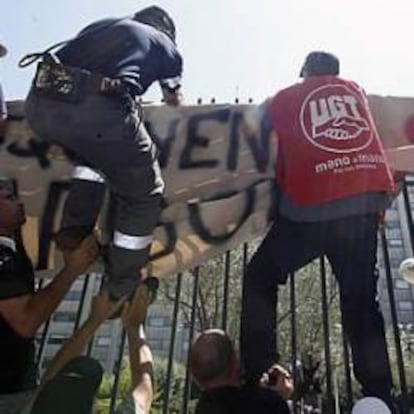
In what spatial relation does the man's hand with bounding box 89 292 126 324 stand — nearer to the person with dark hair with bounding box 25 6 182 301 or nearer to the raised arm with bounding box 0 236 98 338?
the person with dark hair with bounding box 25 6 182 301

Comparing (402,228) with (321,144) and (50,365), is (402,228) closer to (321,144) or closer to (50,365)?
(321,144)

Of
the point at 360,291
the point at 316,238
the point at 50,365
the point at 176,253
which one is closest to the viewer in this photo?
the point at 50,365

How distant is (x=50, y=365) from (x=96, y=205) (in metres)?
0.90

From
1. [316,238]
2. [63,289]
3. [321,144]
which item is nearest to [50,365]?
[63,289]

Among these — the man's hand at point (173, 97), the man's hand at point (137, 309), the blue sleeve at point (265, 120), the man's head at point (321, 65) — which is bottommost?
the man's hand at point (137, 309)

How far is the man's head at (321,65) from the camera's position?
338 cm

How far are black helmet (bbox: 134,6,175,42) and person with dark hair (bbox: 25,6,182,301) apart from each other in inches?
10.0

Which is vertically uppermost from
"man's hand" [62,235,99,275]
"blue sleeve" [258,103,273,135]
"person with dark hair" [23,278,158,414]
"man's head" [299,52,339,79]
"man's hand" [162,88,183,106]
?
A: "man's head" [299,52,339,79]

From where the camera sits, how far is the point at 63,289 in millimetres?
2629

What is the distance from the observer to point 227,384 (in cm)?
250

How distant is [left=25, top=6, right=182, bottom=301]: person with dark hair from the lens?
2.71 metres

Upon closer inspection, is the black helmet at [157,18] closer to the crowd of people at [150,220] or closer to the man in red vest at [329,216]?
the crowd of people at [150,220]

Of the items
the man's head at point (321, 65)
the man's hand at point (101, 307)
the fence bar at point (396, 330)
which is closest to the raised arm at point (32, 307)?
the man's hand at point (101, 307)

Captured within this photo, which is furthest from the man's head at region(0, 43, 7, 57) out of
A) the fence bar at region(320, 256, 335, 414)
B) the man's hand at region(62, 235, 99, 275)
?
the fence bar at region(320, 256, 335, 414)
